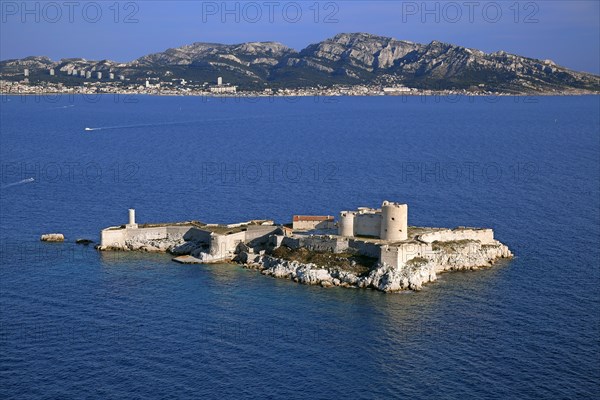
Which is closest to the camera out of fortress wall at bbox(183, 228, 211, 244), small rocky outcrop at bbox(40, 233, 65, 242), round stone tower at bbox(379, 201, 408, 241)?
round stone tower at bbox(379, 201, 408, 241)

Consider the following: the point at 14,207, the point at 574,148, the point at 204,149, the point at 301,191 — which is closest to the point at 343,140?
the point at 204,149

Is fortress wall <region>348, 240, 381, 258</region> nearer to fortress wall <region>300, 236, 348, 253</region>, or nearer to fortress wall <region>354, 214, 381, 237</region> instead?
fortress wall <region>300, 236, 348, 253</region>

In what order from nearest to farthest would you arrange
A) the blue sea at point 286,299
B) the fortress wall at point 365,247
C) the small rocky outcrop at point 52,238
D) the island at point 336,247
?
the blue sea at point 286,299, the island at point 336,247, the fortress wall at point 365,247, the small rocky outcrop at point 52,238

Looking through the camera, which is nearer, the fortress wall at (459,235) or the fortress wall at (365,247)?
the fortress wall at (365,247)

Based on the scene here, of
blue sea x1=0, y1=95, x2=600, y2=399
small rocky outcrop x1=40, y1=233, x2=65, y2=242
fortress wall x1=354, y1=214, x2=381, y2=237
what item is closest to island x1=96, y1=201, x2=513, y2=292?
fortress wall x1=354, y1=214, x2=381, y2=237

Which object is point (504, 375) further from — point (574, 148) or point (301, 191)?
point (574, 148)

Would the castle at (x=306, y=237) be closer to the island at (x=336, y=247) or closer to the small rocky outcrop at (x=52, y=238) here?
the island at (x=336, y=247)

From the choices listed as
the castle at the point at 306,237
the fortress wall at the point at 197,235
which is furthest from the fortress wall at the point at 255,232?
the fortress wall at the point at 197,235
